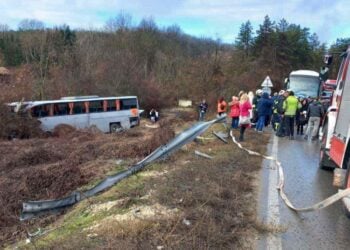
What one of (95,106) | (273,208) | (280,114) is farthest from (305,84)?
(273,208)

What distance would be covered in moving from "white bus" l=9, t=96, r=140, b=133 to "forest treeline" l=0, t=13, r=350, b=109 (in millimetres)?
2361

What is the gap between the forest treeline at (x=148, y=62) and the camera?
4538 cm

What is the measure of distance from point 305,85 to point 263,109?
63.5 feet

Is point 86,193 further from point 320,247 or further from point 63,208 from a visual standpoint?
point 320,247

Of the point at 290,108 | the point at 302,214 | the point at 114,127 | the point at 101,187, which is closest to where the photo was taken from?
the point at 302,214

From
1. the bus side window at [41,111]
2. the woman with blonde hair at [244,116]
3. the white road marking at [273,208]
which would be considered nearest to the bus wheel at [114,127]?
the bus side window at [41,111]

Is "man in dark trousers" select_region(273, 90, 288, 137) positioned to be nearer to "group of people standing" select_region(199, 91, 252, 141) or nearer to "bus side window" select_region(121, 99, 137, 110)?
"group of people standing" select_region(199, 91, 252, 141)

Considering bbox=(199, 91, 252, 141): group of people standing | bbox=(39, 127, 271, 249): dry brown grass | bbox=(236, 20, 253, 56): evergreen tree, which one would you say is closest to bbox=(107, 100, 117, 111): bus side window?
bbox=(199, 91, 252, 141): group of people standing

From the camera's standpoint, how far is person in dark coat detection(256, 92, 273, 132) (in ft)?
57.0

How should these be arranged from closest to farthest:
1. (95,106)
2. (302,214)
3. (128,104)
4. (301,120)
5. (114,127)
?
(302,214)
(301,120)
(95,106)
(114,127)
(128,104)

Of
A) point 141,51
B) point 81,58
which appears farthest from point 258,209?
point 141,51

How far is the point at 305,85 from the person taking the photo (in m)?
35.4

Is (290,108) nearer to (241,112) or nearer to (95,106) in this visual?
(241,112)

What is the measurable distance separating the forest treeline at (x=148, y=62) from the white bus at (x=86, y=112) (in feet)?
7.75
